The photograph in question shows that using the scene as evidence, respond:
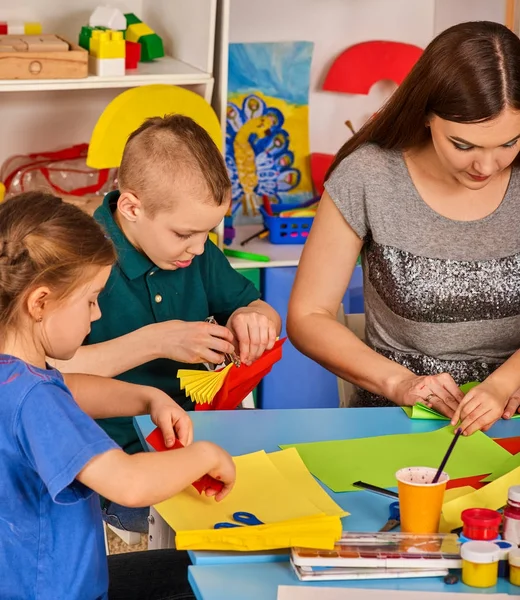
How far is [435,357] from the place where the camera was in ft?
6.18

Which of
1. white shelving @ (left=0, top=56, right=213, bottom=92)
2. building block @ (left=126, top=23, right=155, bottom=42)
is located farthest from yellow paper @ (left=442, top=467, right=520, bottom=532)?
building block @ (left=126, top=23, right=155, bottom=42)

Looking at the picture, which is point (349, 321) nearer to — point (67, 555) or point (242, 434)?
point (242, 434)

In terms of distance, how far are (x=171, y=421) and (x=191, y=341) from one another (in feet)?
0.91

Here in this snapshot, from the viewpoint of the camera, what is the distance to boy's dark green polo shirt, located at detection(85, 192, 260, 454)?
1.78 metres

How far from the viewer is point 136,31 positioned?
2.82 m

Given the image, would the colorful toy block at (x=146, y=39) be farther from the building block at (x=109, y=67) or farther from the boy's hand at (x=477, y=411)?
the boy's hand at (x=477, y=411)

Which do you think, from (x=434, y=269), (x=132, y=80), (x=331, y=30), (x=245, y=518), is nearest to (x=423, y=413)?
(x=434, y=269)

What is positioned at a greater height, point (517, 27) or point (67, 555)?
point (517, 27)

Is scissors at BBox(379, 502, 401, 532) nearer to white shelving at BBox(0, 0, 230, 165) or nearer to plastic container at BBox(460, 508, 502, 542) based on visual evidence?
plastic container at BBox(460, 508, 502, 542)

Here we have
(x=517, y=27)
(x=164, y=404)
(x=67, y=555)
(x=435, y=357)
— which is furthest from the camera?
(x=517, y=27)

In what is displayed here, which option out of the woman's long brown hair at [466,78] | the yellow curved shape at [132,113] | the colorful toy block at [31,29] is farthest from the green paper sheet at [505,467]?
the colorful toy block at [31,29]

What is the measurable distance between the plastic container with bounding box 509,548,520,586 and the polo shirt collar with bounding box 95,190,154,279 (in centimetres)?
91

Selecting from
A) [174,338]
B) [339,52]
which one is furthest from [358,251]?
[339,52]

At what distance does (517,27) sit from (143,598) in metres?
2.02
